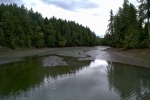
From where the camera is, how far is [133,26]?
47.0 meters

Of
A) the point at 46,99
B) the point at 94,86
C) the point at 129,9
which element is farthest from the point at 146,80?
the point at 129,9

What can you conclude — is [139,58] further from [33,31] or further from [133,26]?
[33,31]

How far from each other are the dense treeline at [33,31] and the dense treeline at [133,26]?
104ft

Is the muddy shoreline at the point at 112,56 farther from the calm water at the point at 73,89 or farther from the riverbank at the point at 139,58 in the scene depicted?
the calm water at the point at 73,89

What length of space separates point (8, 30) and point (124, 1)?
128 ft

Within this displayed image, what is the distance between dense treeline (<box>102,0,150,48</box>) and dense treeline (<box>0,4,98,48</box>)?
104ft

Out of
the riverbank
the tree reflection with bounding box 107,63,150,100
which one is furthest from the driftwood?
the tree reflection with bounding box 107,63,150,100

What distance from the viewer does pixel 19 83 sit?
17438 millimetres

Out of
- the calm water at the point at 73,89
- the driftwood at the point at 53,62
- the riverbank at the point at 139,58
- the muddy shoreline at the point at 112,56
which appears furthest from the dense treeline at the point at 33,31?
the calm water at the point at 73,89

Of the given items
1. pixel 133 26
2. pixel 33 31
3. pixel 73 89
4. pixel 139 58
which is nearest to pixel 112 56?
pixel 139 58

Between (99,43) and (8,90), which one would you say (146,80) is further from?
(99,43)

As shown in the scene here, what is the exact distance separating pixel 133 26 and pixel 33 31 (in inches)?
1853

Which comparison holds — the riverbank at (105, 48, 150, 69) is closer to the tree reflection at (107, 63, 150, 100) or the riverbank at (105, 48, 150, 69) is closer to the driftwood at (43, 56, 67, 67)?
the tree reflection at (107, 63, 150, 100)

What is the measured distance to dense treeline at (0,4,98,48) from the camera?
5625 centimetres
